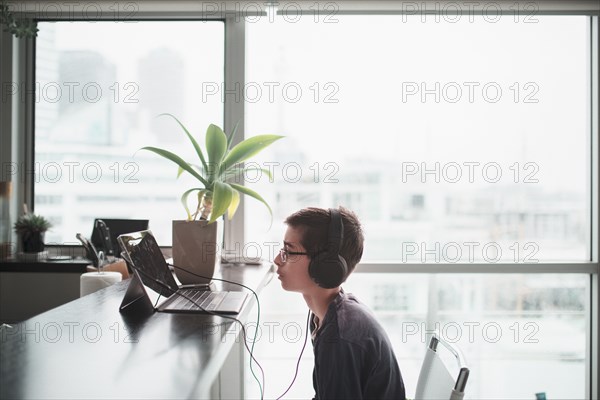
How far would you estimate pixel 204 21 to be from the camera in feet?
9.38

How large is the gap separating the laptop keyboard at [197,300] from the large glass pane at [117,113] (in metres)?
1.16

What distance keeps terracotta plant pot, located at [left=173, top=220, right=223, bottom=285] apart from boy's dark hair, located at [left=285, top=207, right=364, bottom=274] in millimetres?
532

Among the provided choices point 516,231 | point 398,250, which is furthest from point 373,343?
point 516,231

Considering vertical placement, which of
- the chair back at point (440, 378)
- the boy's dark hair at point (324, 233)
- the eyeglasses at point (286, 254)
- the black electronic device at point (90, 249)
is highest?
the boy's dark hair at point (324, 233)

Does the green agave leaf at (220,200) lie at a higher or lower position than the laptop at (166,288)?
higher

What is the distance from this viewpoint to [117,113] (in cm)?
286

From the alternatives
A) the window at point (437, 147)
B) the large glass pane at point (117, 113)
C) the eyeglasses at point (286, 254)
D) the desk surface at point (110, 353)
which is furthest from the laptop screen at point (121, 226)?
the eyeglasses at point (286, 254)

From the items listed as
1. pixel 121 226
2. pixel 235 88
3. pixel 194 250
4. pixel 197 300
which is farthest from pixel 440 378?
pixel 235 88

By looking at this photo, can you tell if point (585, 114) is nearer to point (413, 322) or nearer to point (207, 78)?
point (413, 322)

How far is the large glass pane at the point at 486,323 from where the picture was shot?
2.87 meters

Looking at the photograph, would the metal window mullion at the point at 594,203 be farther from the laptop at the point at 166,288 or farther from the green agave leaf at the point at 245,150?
the laptop at the point at 166,288

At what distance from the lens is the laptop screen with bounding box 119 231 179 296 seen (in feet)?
5.04

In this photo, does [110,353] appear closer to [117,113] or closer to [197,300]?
[197,300]

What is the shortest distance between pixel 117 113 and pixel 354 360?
7.08ft
